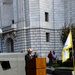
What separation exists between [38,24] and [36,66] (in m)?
32.3

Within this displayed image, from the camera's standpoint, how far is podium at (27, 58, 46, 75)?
36.0 ft

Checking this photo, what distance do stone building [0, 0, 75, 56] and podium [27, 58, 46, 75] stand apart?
104 ft

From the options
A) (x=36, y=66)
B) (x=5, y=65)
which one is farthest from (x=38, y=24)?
(x=5, y=65)

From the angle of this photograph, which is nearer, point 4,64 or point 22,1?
point 4,64

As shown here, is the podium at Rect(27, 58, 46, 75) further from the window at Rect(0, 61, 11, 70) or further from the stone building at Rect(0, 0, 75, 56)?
the stone building at Rect(0, 0, 75, 56)

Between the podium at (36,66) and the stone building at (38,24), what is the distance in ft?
104

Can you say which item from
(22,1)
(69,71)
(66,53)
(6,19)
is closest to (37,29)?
(22,1)

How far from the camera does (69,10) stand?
4619 cm

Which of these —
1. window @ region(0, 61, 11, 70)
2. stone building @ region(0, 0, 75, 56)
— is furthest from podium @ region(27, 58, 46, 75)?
stone building @ region(0, 0, 75, 56)

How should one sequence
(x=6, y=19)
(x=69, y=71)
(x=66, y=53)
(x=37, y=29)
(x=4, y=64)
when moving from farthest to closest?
(x=6, y=19)
(x=37, y=29)
(x=69, y=71)
(x=66, y=53)
(x=4, y=64)

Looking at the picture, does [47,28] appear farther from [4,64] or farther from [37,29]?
[4,64]

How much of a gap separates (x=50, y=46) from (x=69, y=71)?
27.5 meters

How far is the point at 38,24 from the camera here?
142 feet

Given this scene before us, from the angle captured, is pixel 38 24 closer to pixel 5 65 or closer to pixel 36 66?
pixel 36 66
